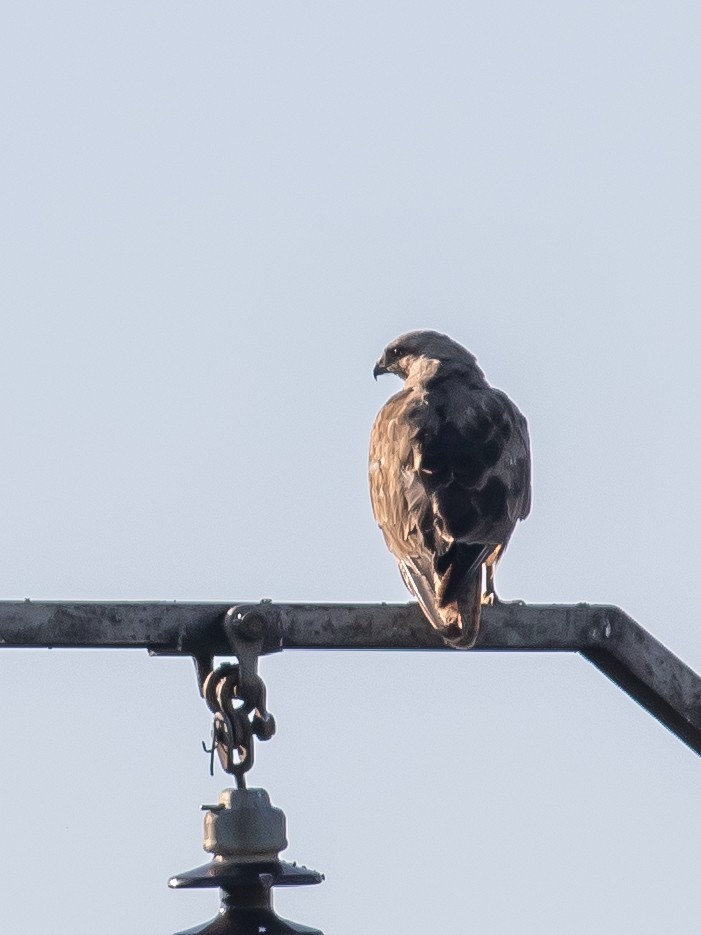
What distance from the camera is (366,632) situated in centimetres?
505

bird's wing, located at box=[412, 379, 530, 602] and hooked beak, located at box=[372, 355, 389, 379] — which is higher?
hooked beak, located at box=[372, 355, 389, 379]

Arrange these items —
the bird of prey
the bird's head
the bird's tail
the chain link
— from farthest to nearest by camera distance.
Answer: the bird's head < the bird of prey < the bird's tail < the chain link

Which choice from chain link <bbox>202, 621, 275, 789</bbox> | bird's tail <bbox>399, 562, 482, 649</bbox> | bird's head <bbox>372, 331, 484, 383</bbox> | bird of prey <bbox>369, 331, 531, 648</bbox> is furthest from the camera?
bird's head <bbox>372, 331, 484, 383</bbox>

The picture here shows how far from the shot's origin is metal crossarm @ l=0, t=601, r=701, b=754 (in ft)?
14.6

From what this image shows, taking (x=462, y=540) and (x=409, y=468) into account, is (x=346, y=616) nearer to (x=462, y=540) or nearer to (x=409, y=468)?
(x=462, y=540)

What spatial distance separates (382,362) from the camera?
12.4 m

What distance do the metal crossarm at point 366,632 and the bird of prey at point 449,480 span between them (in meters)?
1.94

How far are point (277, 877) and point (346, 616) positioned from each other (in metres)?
0.86

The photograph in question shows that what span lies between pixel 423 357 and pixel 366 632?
21.8ft

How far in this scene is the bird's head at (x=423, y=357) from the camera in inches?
434

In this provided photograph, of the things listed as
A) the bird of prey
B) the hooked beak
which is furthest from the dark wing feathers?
the hooked beak

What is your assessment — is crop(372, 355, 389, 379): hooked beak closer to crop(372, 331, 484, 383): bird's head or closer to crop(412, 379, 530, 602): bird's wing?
crop(372, 331, 484, 383): bird's head

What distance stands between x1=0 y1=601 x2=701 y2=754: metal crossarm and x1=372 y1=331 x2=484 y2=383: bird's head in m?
5.19

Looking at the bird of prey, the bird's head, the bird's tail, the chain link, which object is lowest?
the chain link
